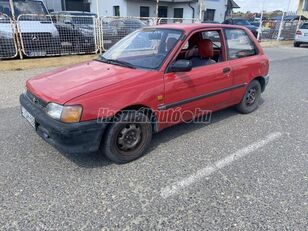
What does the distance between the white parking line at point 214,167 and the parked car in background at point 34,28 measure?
7.13 metres

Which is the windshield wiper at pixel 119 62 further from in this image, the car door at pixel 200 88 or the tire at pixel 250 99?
the tire at pixel 250 99

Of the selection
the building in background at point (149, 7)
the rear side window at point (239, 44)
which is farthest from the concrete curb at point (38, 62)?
the building in background at point (149, 7)

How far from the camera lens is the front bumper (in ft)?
→ 8.65

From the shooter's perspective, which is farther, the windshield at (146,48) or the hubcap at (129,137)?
the windshield at (146,48)

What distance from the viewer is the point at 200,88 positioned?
3641 millimetres

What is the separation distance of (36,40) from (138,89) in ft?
21.4

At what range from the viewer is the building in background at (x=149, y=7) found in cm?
2452

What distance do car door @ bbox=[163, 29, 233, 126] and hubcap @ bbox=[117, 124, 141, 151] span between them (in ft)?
1.60

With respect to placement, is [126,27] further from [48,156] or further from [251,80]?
[48,156]

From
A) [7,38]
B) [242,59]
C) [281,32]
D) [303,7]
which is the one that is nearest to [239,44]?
[242,59]

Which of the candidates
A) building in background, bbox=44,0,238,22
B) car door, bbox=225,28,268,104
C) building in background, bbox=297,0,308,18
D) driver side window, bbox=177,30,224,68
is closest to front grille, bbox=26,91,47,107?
driver side window, bbox=177,30,224,68

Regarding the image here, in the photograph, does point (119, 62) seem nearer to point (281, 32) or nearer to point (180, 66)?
point (180, 66)

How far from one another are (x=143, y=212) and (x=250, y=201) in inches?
42.1

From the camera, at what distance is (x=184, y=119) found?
3.66 metres
